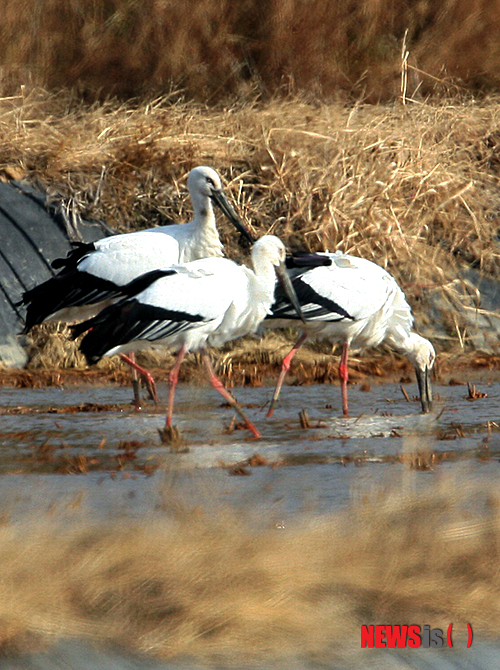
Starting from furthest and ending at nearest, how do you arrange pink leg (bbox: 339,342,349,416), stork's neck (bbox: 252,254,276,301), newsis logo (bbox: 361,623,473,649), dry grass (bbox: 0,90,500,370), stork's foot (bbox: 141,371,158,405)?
dry grass (bbox: 0,90,500,370) → stork's foot (bbox: 141,371,158,405) → pink leg (bbox: 339,342,349,416) → stork's neck (bbox: 252,254,276,301) → newsis logo (bbox: 361,623,473,649)

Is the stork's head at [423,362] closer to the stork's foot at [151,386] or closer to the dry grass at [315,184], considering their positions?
the dry grass at [315,184]

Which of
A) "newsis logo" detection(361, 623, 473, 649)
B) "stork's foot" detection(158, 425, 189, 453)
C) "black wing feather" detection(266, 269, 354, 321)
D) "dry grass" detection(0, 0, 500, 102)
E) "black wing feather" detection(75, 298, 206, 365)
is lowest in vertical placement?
"dry grass" detection(0, 0, 500, 102)

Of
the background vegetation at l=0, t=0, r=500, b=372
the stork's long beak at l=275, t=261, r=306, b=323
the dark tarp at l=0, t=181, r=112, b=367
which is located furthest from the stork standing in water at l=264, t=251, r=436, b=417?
the dark tarp at l=0, t=181, r=112, b=367

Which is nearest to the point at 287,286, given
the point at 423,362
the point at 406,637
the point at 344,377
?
the point at 344,377

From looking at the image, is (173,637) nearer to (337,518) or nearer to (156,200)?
(337,518)

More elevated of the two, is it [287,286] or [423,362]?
[287,286]

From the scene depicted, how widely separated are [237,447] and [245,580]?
2411 millimetres

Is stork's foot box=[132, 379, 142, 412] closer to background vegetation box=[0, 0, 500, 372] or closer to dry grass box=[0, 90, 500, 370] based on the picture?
background vegetation box=[0, 0, 500, 372]

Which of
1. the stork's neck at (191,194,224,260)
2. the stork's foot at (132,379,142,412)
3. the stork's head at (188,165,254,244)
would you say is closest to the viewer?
the stork's foot at (132,379,142,412)

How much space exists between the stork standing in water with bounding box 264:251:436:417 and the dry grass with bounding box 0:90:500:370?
140 cm

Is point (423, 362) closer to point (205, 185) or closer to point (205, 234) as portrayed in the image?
point (205, 234)

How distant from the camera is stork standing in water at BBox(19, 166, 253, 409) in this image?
280 inches

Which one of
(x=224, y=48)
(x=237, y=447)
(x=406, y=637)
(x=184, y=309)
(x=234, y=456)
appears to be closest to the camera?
(x=406, y=637)

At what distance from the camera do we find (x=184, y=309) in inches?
248
